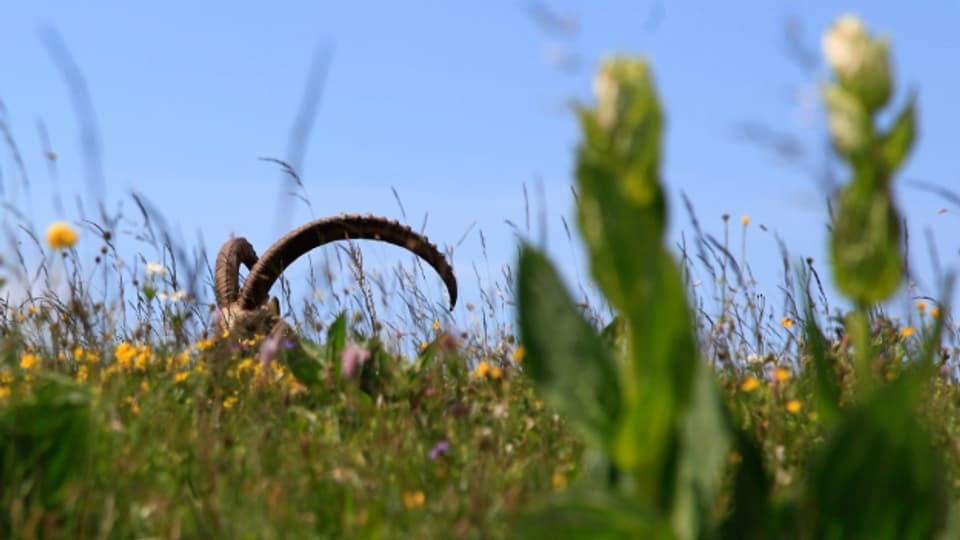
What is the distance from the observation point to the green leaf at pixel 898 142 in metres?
2.15

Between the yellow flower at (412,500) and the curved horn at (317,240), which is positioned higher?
the curved horn at (317,240)

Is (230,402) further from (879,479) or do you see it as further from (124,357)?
(879,479)

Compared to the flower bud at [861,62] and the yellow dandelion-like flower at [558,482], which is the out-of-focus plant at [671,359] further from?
the yellow dandelion-like flower at [558,482]

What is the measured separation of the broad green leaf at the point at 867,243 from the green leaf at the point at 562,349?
0.50 meters

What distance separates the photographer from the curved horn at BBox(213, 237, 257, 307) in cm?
725

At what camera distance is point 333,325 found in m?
4.61

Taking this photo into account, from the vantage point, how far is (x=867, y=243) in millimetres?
2154

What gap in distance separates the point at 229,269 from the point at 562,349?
17.7ft

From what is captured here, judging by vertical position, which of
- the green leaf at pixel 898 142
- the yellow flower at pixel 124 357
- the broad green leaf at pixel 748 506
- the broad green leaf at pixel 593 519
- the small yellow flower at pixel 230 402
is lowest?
the broad green leaf at pixel 593 519

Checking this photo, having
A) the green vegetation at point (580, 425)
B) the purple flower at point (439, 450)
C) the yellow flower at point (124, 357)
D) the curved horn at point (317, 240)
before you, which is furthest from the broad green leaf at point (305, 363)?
the curved horn at point (317, 240)

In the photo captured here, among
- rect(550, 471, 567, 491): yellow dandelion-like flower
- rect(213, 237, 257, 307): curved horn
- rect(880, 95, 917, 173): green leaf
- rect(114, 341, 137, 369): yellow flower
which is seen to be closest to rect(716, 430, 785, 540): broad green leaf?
rect(880, 95, 917, 173): green leaf

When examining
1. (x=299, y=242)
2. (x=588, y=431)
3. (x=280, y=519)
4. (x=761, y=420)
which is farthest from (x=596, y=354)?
(x=299, y=242)

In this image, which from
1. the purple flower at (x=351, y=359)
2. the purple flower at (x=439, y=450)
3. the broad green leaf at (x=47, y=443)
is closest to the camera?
the broad green leaf at (x=47, y=443)

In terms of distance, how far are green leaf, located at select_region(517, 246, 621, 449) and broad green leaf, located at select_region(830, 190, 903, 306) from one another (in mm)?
502
